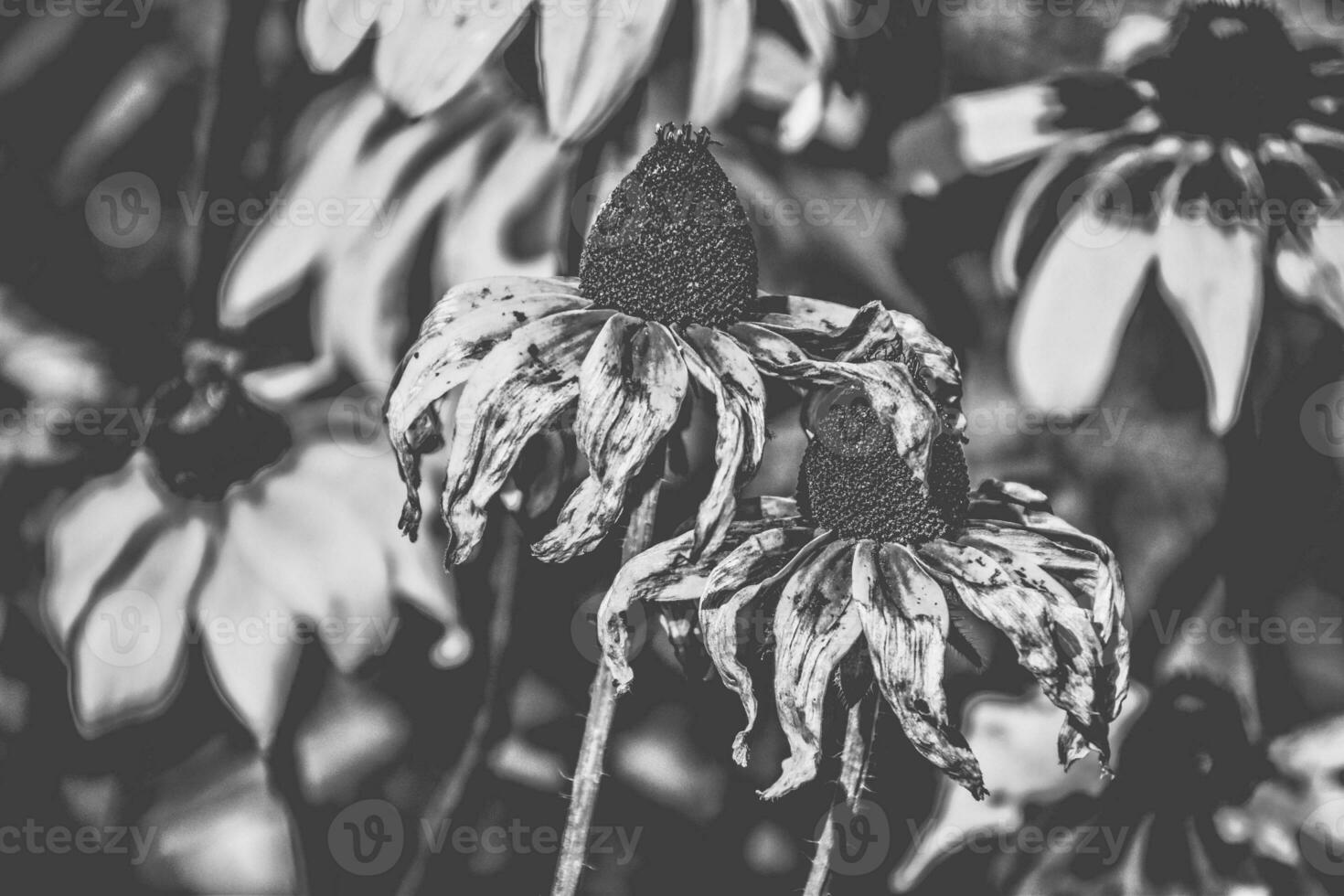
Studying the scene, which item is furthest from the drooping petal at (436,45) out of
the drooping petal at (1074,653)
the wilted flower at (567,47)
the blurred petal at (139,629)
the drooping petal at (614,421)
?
the drooping petal at (1074,653)

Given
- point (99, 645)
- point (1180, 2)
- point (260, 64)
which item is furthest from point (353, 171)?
point (1180, 2)

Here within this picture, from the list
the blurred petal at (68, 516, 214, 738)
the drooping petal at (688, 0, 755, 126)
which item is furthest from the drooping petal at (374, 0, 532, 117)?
the blurred petal at (68, 516, 214, 738)

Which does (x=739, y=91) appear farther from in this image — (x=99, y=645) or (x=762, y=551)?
(x=99, y=645)

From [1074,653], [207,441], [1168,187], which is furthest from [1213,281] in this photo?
[207,441]

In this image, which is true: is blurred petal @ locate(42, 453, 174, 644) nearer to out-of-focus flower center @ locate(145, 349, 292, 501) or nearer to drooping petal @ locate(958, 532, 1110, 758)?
out-of-focus flower center @ locate(145, 349, 292, 501)

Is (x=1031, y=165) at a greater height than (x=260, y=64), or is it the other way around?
(x=260, y=64)
